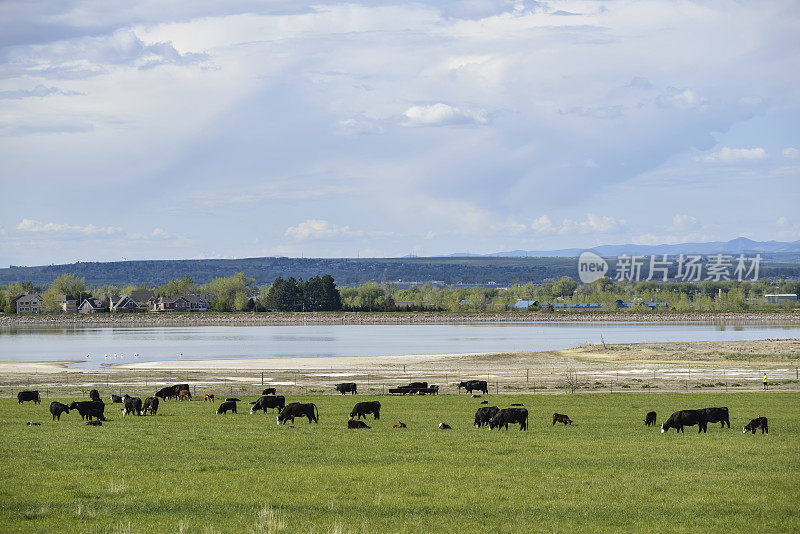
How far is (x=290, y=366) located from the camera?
75.9 metres

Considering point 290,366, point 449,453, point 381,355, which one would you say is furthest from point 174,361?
point 449,453

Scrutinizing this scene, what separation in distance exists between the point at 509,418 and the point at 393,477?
10.8 meters

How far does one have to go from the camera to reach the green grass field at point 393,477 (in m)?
15.9

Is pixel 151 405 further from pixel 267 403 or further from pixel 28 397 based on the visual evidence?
pixel 28 397

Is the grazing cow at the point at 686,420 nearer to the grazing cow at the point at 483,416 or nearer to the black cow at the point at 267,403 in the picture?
the grazing cow at the point at 483,416

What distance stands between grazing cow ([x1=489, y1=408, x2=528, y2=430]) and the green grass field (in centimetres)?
69

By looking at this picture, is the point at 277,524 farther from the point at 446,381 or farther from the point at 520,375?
the point at 520,375

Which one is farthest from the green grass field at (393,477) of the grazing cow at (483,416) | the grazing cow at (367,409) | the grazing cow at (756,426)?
the grazing cow at (367,409)

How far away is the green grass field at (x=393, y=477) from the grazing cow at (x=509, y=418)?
27.0 inches

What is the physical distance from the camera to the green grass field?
627 inches

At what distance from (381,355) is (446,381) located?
113ft

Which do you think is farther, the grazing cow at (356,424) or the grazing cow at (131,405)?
the grazing cow at (131,405)

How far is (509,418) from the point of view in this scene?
30234 millimetres

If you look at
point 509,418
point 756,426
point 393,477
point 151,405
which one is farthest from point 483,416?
point 151,405
